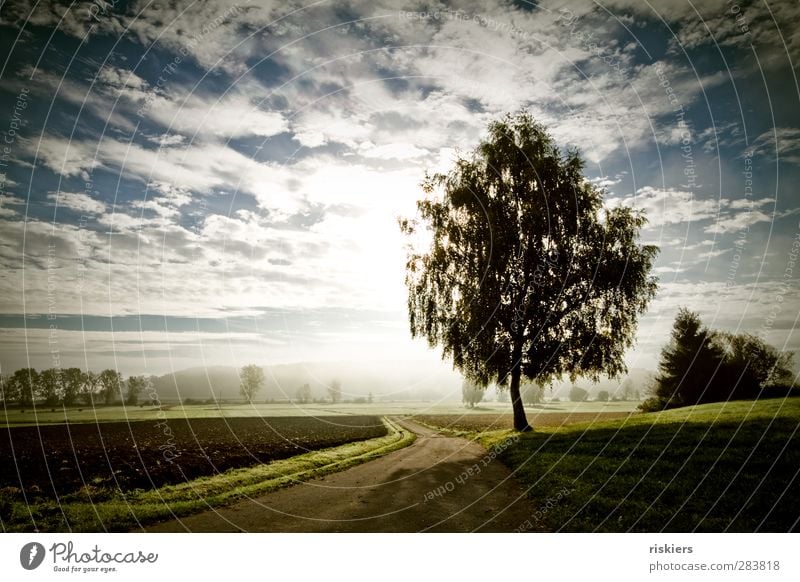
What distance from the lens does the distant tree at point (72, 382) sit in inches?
3802

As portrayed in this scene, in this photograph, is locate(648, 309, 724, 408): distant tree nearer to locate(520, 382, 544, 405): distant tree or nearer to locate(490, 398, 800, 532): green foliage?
locate(520, 382, 544, 405): distant tree

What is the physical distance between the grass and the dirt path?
37.4 inches

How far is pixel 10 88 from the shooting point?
36.2ft

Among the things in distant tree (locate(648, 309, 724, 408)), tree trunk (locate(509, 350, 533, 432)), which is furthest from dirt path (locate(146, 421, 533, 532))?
distant tree (locate(648, 309, 724, 408))

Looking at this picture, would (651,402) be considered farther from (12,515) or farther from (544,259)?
(12,515)

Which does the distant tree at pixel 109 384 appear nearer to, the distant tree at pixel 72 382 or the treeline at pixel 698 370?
the distant tree at pixel 72 382

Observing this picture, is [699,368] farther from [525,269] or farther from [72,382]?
[72,382]

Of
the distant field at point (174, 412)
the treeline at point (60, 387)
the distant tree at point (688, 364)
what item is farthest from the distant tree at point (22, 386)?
the distant tree at point (688, 364)

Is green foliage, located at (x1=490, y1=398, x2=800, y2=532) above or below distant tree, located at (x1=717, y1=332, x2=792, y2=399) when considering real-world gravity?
above

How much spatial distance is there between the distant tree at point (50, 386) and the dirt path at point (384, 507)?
110 metres

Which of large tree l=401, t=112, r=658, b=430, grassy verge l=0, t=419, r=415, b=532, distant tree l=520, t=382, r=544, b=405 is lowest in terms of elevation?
distant tree l=520, t=382, r=544, b=405

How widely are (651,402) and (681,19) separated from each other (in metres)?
37.7

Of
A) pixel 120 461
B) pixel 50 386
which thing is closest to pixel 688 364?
pixel 120 461

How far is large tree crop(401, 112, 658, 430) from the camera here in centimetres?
2291
